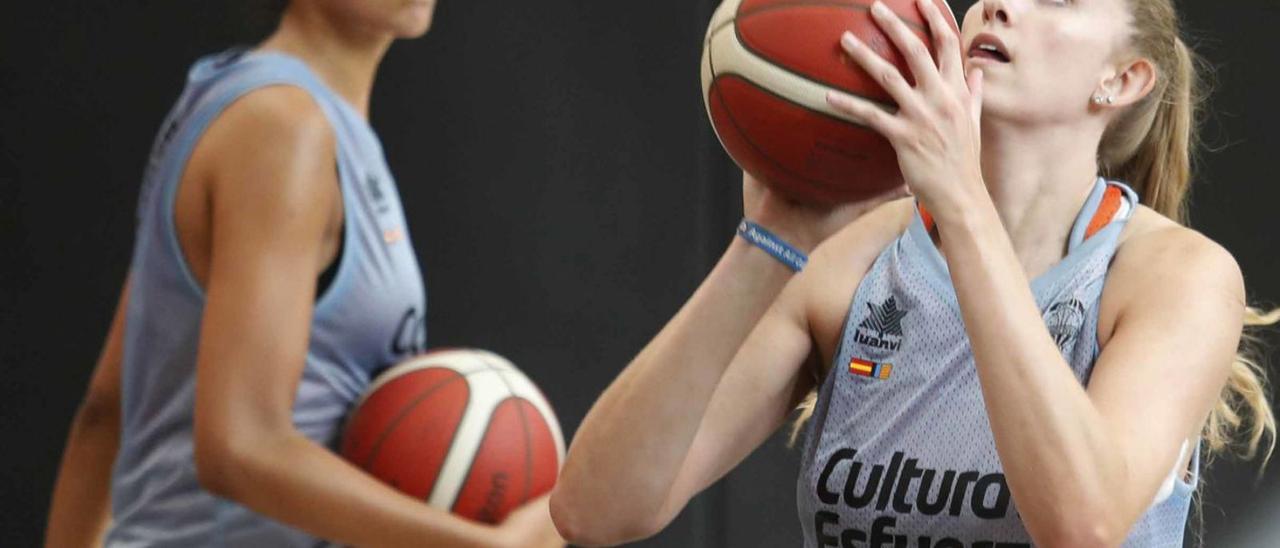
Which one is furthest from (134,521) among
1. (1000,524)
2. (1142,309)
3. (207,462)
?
(1142,309)

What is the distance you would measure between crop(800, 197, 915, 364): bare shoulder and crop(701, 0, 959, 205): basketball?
9.1 inches

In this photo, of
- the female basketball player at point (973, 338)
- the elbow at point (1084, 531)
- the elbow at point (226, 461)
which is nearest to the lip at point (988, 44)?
the female basketball player at point (973, 338)

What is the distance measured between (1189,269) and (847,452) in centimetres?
41

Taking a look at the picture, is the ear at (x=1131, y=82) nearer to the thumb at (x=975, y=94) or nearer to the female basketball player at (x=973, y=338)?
the female basketball player at (x=973, y=338)

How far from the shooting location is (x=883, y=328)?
180 cm

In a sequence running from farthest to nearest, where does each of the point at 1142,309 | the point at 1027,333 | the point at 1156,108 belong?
the point at 1156,108 < the point at 1142,309 < the point at 1027,333

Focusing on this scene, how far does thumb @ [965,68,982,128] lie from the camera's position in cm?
154

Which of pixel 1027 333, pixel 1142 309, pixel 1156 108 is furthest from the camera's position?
pixel 1156 108

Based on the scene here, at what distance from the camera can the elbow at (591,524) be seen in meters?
1.76

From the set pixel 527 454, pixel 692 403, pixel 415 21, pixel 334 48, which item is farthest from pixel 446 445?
pixel 415 21

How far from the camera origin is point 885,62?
149cm

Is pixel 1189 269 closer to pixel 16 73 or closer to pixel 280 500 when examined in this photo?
pixel 280 500

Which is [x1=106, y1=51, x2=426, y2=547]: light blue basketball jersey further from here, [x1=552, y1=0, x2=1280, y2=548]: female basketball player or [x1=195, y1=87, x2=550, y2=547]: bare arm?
[x1=552, y1=0, x2=1280, y2=548]: female basketball player

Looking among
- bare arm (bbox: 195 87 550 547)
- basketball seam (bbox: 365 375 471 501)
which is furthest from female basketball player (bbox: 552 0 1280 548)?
bare arm (bbox: 195 87 550 547)
